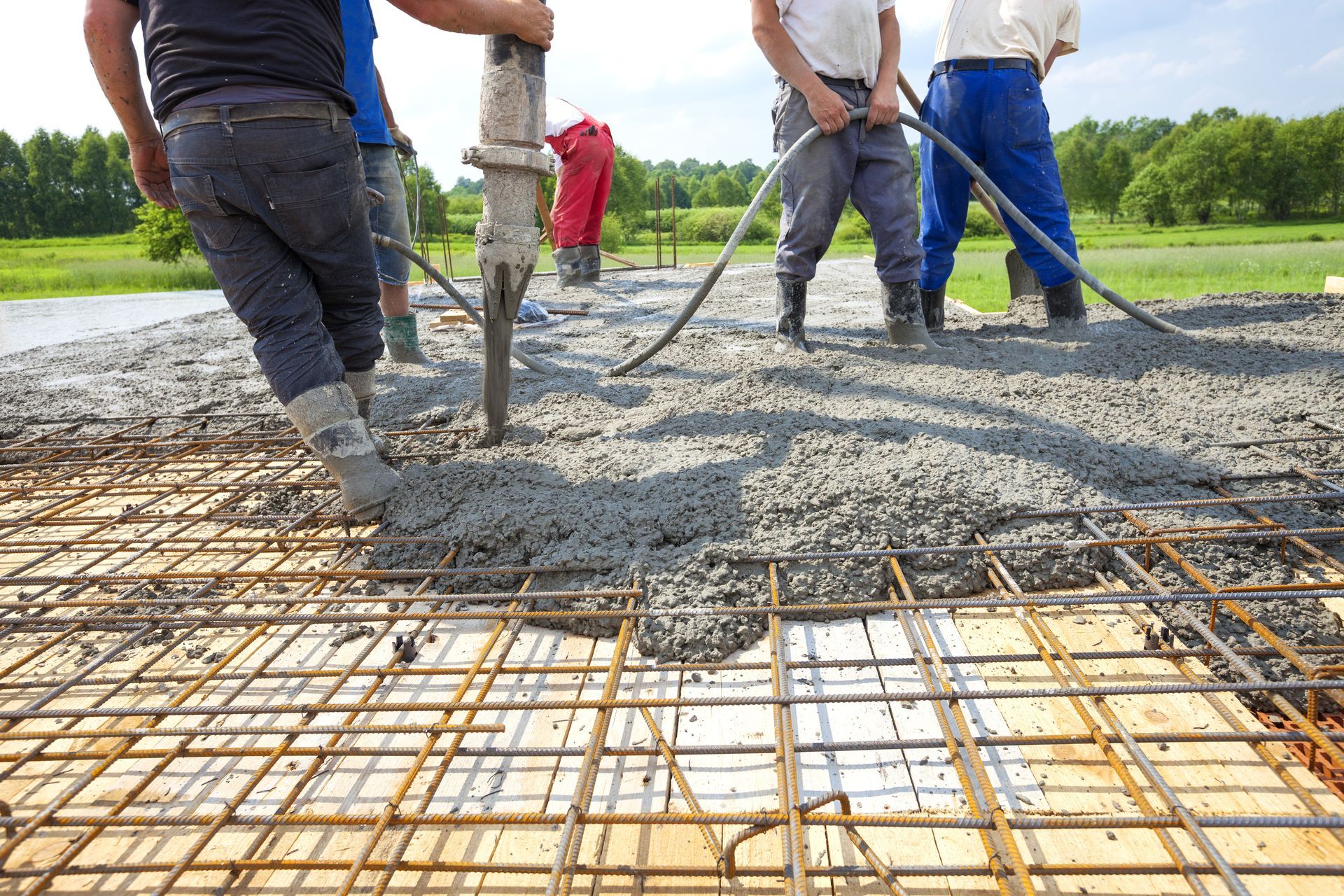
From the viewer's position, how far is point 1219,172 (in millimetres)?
39250

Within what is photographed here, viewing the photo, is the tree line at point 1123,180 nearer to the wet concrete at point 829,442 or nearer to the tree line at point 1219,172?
the tree line at point 1219,172

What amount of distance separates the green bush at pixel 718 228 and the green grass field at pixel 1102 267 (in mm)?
10135

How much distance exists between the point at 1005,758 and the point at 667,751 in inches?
20.2

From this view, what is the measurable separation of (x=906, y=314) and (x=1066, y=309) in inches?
34.8

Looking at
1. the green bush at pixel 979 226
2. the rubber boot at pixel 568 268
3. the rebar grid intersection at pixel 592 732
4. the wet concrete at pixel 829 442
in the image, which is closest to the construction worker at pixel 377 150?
the wet concrete at pixel 829 442

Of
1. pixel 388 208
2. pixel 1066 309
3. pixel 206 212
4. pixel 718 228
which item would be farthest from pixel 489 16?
pixel 718 228

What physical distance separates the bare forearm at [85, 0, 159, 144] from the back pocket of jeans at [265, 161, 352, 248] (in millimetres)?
566

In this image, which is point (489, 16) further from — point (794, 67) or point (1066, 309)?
point (1066, 309)

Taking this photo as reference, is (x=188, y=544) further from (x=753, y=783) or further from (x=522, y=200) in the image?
(x=753, y=783)

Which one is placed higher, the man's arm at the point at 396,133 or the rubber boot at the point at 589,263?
the man's arm at the point at 396,133

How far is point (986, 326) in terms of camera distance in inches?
152

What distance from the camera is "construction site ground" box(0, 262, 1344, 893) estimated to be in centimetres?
98

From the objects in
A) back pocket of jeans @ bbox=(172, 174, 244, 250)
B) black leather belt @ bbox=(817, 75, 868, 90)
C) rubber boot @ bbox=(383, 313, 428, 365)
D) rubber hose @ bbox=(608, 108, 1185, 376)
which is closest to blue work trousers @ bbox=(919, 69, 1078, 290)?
rubber hose @ bbox=(608, 108, 1185, 376)

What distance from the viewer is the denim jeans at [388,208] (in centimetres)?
344
